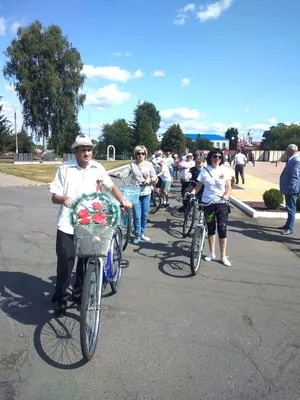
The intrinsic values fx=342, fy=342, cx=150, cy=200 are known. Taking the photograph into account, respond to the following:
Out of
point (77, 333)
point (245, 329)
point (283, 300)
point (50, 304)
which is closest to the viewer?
point (77, 333)

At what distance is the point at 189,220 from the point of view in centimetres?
750

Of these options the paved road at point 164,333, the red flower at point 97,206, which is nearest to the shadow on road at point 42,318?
the paved road at point 164,333

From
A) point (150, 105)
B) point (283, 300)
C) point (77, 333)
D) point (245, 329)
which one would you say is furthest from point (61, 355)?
point (150, 105)

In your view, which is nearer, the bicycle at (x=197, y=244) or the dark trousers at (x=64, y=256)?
the dark trousers at (x=64, y=256)

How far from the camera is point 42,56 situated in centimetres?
4016

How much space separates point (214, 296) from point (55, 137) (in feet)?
134

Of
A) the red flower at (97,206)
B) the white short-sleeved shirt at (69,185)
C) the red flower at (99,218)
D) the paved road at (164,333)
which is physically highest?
the white short-sleeved shirt at (69,185)

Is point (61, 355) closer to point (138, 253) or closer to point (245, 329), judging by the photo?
point (245, 329)

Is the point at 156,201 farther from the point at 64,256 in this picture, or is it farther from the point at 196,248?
the point at 64,256

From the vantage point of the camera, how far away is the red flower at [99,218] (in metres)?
3.02

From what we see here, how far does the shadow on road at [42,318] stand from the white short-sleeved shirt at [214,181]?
8.59 feet

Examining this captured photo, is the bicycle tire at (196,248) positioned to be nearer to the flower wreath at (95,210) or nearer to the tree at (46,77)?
the flower wreath at (95,210)

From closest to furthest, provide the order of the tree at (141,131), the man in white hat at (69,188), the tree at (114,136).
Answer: the man in white hat at (69,188)
the tree at (141,131)
the tree at (114,136)

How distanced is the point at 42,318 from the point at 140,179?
11.4ft
